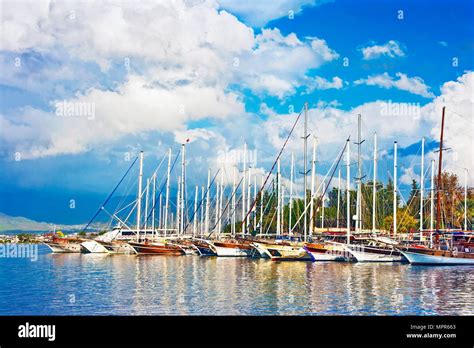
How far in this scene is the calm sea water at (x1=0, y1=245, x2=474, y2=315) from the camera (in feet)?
115

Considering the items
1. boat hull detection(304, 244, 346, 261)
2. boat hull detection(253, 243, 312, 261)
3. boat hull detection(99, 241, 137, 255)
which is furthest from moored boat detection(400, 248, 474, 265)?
boat hull detection(99, 241, 137, 255)

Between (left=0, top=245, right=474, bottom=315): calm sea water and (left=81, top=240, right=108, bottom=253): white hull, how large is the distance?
3072cm

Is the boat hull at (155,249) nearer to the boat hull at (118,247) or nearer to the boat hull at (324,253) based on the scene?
the boat hull at (118,247)

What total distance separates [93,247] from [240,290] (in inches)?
2292

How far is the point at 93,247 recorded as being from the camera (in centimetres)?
9631

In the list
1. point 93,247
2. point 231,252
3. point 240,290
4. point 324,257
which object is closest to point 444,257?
point 324,257

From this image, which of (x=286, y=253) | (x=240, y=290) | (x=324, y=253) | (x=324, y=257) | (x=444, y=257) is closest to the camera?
(x=240, y=290)

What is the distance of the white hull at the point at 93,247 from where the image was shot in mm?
95912

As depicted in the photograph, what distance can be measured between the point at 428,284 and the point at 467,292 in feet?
16.4

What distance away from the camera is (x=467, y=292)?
142 ft

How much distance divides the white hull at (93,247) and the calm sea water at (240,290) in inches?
1210

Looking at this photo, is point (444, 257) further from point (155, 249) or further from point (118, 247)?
point (118, 247)

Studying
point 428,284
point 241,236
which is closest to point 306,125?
point 241,236
